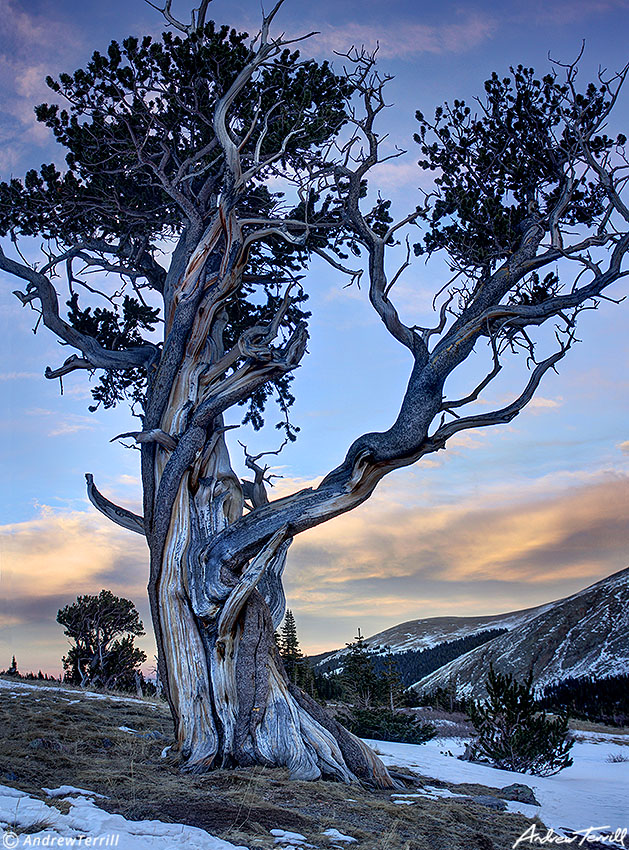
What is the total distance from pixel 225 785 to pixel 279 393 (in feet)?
25.1

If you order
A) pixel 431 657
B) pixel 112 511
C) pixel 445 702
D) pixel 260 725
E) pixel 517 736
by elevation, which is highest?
pixel 112 511

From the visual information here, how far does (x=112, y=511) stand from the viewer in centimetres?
1034

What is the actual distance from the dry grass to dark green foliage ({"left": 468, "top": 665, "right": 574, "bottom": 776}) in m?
3.38

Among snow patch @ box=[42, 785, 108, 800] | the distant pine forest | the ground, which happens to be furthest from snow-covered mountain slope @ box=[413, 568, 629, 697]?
snow patch @ box=[42, 785, 108, 800]

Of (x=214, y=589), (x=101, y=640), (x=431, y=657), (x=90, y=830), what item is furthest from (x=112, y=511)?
(x=431, y=657)

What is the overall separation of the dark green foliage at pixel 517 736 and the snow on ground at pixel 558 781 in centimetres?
28

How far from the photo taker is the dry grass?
503 centimetres

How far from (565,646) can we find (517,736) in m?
79.2

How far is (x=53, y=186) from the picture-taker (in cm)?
1030

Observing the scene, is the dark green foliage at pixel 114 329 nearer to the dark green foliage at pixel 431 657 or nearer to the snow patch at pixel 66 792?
the snow patch at pixel 66 792

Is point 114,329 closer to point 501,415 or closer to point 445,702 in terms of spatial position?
point 501,415

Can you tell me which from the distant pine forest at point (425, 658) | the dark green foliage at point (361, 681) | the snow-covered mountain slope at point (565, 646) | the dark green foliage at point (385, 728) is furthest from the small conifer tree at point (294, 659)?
the distant pine forest at point (425, 658)

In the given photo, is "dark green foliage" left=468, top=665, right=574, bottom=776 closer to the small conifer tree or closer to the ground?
the ground

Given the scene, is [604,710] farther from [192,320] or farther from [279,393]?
[192,320]
